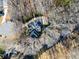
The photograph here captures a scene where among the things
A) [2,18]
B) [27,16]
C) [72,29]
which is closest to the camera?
[72,29]

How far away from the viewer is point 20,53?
16.1 feet

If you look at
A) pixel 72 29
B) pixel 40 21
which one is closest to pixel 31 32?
pixel 40 21

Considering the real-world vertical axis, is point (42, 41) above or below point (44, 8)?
below

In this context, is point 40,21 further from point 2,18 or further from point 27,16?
point 2,18

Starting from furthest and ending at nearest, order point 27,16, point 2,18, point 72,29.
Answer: point 2,18, point 27,16, point 72,29

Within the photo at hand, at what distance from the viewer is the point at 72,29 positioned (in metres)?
4.91

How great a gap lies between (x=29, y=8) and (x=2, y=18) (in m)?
0.64

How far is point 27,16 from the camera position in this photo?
5.32m

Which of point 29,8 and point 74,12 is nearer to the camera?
point 74,12

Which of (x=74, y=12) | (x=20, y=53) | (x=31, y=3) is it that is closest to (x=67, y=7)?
(x=74, y=12)

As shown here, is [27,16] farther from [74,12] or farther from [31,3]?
[74,12]

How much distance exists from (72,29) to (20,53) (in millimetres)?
783

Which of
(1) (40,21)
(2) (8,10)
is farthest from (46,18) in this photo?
(2) (8,10)

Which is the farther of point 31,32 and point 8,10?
point 8,10
